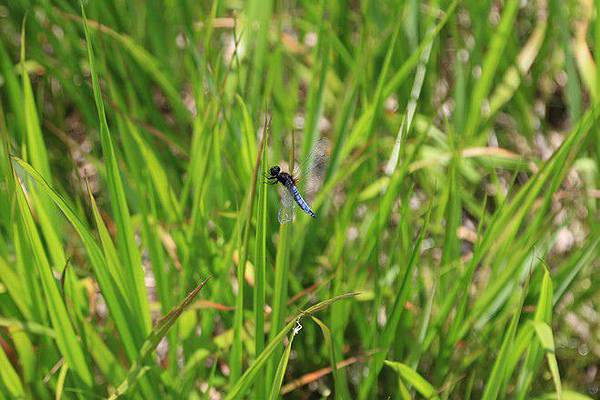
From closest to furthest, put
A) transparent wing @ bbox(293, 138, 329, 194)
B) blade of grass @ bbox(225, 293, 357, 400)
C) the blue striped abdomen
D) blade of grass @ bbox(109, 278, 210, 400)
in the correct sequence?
blade of grass @ bbox(225, 293, 357, 400), blade of grass @ bbox(109, 278, 210, 400), the blue striped abdomen, transparent wing @ bbox(293, 138, 329, 194)

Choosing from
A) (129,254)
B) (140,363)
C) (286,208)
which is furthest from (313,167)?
(140,363)

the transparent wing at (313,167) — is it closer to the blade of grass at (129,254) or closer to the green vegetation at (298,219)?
the green vegetation at (298,219)

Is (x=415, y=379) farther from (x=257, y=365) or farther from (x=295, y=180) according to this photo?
(x=295, y=180)

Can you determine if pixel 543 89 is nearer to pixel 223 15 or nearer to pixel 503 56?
pixel 503 56

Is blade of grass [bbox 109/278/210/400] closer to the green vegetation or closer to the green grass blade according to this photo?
the green vegetation

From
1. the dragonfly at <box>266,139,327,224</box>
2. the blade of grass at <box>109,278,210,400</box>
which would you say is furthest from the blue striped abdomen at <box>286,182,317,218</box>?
the blade of grass at <box>109,278,210,400</box>

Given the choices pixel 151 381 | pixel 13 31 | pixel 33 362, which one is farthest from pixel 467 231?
pixel 13 31

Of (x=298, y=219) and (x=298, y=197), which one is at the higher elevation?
(x=298, y=197)
